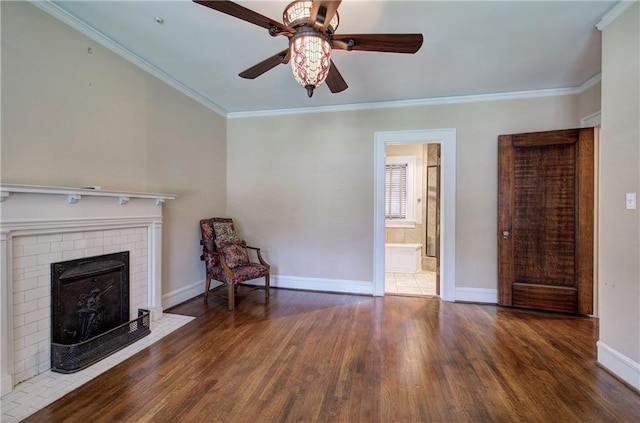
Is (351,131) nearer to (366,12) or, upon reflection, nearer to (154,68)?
→ (366,12)

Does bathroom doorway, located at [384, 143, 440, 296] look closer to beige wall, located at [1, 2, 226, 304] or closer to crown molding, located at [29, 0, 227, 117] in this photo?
beige wall, located at [1, 2, 226, 304]

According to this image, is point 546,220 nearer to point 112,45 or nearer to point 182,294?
point 182,294

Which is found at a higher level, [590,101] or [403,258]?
[590,101]

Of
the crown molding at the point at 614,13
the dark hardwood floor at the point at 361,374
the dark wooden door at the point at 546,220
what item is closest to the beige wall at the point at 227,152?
the dark wooden door at the point at 546,220

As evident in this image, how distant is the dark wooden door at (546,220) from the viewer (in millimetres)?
→ 2959

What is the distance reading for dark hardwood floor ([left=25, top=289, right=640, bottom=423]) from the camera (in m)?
1.60

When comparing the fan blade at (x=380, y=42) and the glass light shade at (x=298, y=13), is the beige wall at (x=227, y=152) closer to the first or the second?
the glass light shade at (x=298, y=13)

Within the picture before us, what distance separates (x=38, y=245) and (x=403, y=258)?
4833 millimetres

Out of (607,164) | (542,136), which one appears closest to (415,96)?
(542,136)

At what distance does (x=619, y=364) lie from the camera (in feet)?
6.31

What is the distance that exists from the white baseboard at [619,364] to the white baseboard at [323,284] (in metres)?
2.21

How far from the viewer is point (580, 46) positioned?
239cm

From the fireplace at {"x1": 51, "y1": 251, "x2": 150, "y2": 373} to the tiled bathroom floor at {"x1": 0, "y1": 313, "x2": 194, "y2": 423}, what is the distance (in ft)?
0.21

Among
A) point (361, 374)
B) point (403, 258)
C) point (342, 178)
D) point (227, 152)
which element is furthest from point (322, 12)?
point (403, 258)
